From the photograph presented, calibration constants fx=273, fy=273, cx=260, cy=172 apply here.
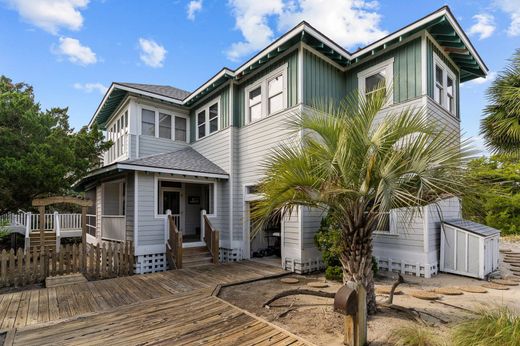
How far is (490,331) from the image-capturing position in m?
3.20

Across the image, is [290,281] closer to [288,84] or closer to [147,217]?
[147,217]

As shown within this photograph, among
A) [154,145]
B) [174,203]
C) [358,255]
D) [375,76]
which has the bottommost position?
[358,255]

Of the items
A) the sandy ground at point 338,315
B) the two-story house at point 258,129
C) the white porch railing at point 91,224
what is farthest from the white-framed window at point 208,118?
the white porch railing at point 91,224

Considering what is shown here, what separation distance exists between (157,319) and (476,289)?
6767mm

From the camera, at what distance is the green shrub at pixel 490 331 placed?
9.84ft

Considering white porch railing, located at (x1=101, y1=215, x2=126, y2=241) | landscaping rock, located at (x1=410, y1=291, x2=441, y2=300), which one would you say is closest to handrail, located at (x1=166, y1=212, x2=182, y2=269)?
white porch railing, located at (x1=101, y1=215, x2=126, y2=241)

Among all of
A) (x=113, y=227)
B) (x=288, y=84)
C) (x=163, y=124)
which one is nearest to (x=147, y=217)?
(x=113, y=227)

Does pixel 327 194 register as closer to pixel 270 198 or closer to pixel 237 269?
pixel 270 198

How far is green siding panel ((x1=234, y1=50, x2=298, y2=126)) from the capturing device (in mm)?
8375

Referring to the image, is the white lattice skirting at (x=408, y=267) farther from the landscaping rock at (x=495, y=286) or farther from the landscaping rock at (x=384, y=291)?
the landscaping rock at (x=384, y=291)

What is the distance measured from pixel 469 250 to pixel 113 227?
1142 centimetres

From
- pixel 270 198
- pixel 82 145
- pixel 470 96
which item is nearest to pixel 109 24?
pixel 82 145

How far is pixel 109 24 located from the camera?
1054cm

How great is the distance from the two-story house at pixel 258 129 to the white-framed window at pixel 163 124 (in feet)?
0.15
